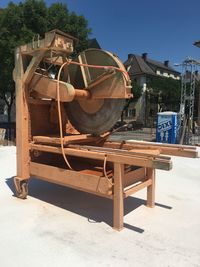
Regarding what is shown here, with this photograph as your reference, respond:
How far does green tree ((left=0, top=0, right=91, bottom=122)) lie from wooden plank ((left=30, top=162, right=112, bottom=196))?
9.46 m

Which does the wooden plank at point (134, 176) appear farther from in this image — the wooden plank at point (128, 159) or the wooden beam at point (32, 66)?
the wooden beam at point (32, 66)

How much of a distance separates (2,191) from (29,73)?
1.78 m

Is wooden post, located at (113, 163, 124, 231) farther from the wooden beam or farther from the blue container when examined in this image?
the blue container

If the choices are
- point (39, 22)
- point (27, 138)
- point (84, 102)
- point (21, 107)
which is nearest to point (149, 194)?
point (84, 102)

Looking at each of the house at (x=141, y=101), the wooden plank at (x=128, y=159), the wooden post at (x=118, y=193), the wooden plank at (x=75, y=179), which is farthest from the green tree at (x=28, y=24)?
the house at (x=141, y=101)

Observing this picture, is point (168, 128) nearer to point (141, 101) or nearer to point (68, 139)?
point (68, 139)

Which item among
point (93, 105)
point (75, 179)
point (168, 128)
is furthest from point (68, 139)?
point (168, 128)

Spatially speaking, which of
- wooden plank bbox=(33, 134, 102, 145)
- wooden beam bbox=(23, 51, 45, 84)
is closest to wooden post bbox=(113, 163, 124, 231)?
wooden plank bbox=(33, 134, 102, 145)

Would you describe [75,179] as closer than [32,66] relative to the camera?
A: Yes

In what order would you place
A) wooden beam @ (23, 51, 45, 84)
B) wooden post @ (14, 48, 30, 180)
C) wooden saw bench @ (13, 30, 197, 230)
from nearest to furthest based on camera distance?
wooden saw bench @ (13, 30, 197, 230), wooden beam @ (23, 51, 45, 84), wooden post @ (14, 48, 30, 180)

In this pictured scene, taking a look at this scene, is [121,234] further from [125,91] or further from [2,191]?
[2,191]

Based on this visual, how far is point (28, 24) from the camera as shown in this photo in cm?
1297

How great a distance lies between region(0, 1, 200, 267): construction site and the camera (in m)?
2.44

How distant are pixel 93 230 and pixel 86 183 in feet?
1.59
